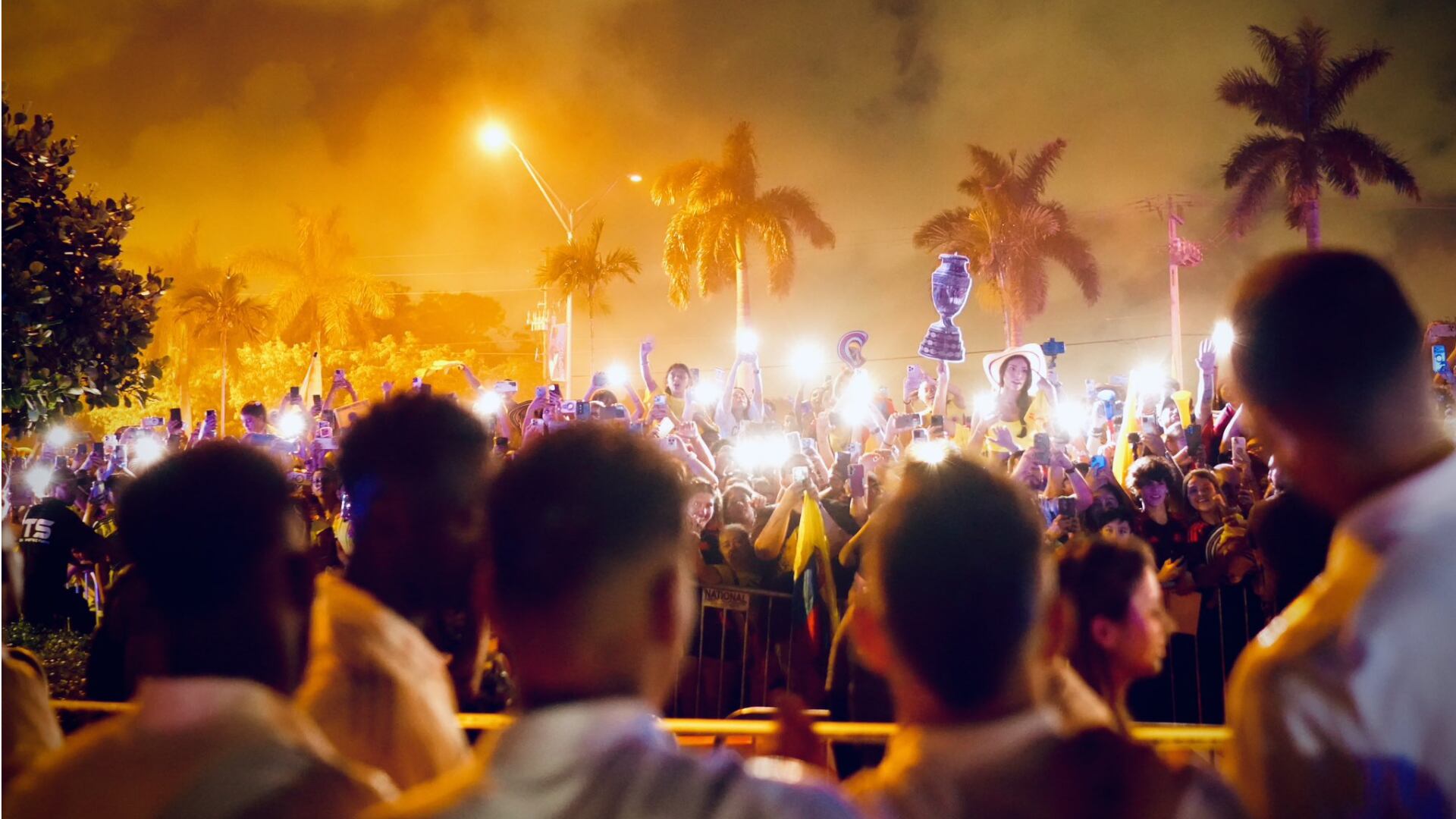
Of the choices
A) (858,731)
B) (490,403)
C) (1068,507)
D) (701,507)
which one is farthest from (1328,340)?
(490,403)

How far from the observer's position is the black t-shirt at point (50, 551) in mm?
7648

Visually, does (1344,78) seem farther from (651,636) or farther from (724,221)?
(651,636)

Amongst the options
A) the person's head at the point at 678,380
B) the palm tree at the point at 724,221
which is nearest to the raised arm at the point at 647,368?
the person's head at the point at 678,380

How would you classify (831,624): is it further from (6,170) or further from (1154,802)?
(6,170)

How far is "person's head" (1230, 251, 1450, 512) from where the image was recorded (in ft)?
5.76

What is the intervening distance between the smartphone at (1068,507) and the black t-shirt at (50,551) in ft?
23.2

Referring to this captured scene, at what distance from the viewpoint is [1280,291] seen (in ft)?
6.06

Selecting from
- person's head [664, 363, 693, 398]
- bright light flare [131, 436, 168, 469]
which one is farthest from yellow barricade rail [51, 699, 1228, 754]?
bright light flare [131, 436, 168, 469]

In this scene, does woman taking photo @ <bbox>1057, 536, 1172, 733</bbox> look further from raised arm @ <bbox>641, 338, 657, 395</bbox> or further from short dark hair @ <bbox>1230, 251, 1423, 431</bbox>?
raised arm @ <bbox>641, 338, 657, 395</bbox>

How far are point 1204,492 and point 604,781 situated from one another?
6.63 meters

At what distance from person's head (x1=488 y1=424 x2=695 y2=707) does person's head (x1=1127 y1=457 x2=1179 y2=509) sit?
20.6 ft

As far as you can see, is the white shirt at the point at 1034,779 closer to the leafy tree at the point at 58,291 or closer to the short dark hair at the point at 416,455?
the short dark hair at the point at 416,455

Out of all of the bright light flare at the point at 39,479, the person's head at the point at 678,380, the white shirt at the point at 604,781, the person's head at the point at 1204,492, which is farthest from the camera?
the person's head at the point at 678,380

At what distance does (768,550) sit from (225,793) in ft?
19.2
